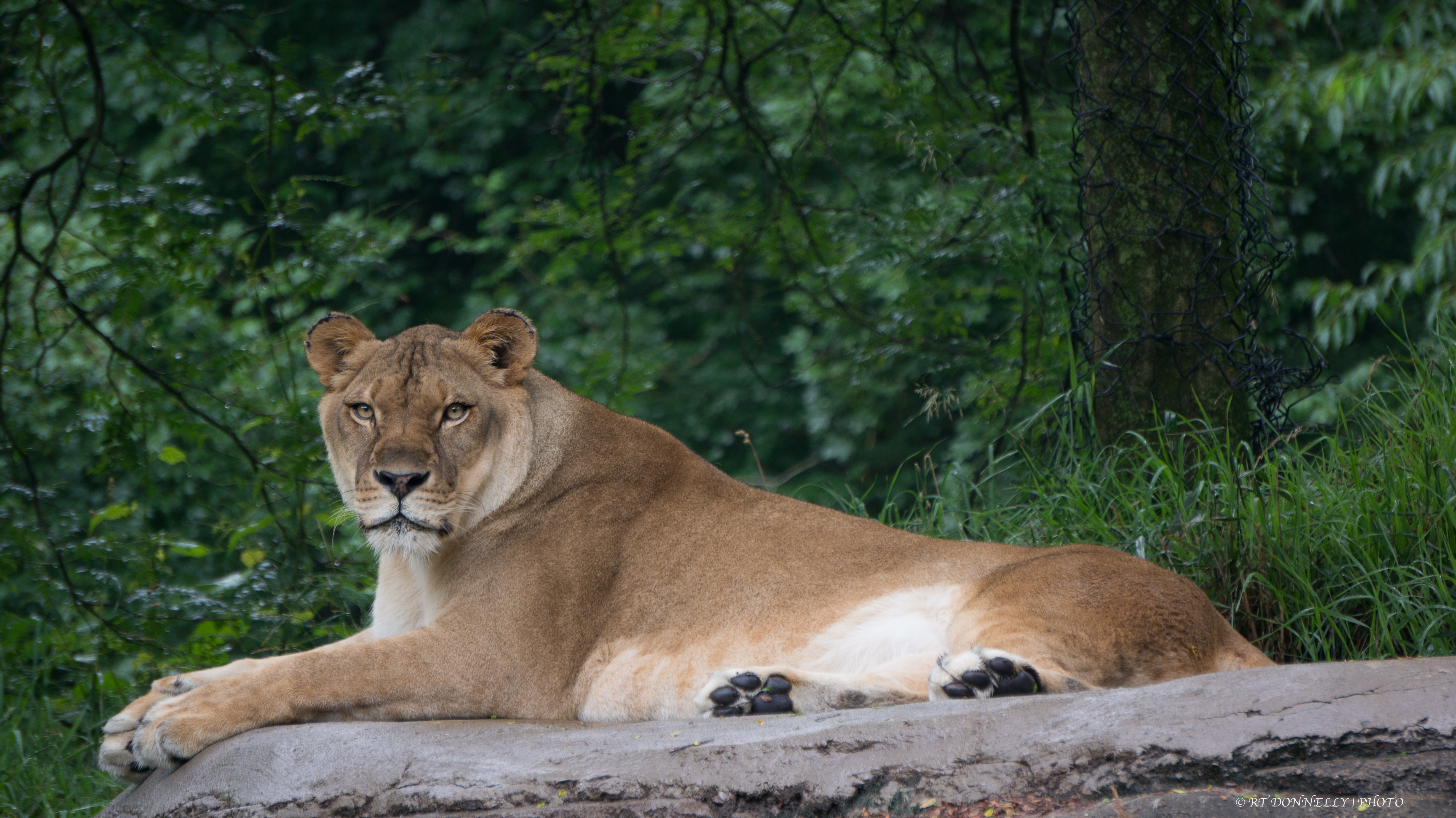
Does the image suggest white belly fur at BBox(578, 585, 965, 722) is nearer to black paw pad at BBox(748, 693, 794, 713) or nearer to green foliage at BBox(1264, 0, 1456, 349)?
black paw pad at BBox(748, 693, 794, 713)

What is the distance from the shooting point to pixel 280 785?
9.40 feet

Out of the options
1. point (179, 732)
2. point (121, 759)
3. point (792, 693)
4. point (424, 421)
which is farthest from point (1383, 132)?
point (121, 759)

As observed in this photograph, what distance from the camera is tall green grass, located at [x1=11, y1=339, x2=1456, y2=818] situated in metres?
3.62

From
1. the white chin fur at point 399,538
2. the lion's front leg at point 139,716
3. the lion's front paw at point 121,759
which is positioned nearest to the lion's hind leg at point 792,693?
the white chin fur at point 399,538

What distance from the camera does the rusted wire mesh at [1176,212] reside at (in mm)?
4566

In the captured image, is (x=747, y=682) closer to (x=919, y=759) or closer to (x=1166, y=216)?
(x=919, y=759)

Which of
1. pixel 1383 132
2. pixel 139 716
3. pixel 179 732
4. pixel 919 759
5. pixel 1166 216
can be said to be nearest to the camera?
pixel 919 759

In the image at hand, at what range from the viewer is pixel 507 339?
13.0 feet

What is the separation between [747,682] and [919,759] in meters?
0.78

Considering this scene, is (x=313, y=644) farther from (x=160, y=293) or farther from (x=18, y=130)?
(x=160, y=293)

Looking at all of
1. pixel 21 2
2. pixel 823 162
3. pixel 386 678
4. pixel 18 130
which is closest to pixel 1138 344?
pixel 386 678

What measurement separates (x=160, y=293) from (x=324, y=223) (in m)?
1.76

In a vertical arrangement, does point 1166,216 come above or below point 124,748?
above

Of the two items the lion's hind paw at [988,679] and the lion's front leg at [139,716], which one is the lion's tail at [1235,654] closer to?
the lion's hind paw at [988,679]
